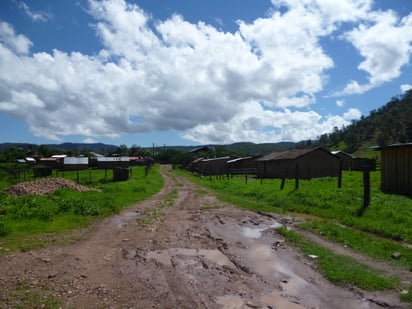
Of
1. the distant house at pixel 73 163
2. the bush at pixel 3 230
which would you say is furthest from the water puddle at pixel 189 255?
the distant house at pixel 73 163

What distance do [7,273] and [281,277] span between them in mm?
5739

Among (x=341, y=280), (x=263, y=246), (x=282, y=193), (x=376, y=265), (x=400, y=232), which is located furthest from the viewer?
(x=282, y=193)

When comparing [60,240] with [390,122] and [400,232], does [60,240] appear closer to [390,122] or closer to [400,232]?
[400,232]

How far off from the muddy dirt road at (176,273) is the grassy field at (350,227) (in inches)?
18.4

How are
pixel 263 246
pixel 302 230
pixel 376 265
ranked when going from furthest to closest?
pixel 302 230, pixel 263 246, pixel 376 265

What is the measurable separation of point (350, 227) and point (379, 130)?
467 feet

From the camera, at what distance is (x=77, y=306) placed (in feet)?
18.5

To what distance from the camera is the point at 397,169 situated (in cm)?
1933

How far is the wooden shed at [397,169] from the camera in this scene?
18.5 meters

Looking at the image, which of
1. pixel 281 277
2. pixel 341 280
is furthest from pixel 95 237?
pixel 341 280

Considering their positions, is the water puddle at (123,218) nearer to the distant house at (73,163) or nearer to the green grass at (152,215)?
Answer: the green grass at (152,215)

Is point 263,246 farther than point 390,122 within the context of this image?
No

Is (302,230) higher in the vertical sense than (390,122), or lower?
lower

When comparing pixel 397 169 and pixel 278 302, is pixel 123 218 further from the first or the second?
pixel 397 169
